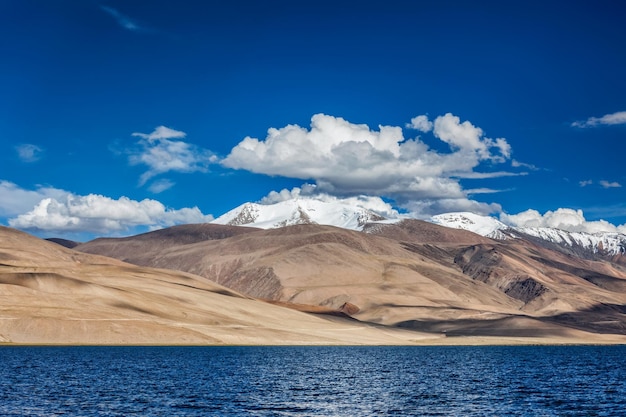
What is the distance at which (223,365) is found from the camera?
122438 millimetres

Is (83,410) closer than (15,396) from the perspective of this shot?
Yes

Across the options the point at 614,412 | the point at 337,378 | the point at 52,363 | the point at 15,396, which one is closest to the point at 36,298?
the point at 52,363

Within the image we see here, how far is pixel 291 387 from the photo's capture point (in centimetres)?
8975

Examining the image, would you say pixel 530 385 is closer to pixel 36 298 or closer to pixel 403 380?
pixel 403 380

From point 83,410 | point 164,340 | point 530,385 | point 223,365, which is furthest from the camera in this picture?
point 164,340

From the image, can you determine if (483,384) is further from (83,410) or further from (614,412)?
(83,410)

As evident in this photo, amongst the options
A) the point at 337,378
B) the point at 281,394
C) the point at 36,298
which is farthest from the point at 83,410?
the point at 36,298

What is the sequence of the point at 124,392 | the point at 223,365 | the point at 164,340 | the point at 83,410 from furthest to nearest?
the point at 164,340 → the point at 223,365 → the point at 124,392 → the point at 83,410

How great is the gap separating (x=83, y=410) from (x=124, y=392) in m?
14.2

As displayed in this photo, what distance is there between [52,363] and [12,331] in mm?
55377

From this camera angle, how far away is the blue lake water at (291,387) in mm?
69688

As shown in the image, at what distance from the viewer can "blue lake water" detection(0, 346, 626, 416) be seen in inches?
2744

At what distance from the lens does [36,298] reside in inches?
7485

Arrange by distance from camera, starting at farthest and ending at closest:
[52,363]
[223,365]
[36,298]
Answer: [36,298] → [223,365] → [52,363]
